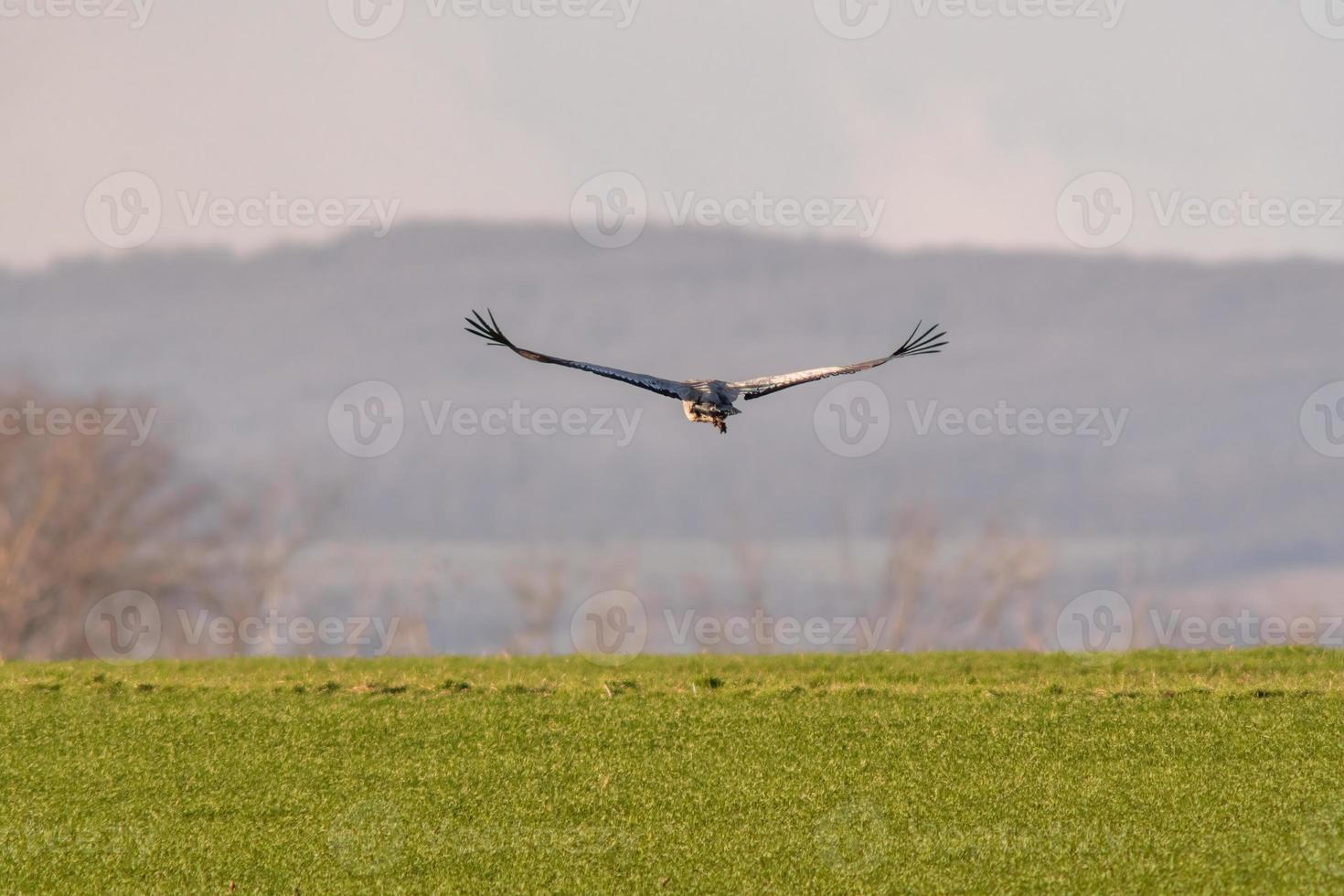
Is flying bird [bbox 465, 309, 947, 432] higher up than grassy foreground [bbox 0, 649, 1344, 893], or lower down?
higher up

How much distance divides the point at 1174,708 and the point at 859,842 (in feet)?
27.7

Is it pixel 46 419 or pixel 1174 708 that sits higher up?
pixel 46 419

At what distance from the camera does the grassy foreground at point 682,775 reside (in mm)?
19172

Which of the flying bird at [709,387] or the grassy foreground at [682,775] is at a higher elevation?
the flying bird at [709,387]

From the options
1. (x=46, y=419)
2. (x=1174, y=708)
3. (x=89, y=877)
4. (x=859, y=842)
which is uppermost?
(x=46, y=419)

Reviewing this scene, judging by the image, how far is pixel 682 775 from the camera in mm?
22891

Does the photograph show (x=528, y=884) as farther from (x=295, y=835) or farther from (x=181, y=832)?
(x=181, y=832)

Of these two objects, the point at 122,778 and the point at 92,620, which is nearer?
the point at 122,778

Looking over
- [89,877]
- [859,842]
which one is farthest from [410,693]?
[859,842]

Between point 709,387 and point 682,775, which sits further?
point 682,775

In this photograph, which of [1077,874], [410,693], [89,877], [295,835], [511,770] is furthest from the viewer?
[410,693]

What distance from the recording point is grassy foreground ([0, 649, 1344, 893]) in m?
19.2

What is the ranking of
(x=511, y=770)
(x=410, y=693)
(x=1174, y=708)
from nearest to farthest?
1. (x=511, y=770)
2. (x=1174, y=708)
3. (x=410, y=693)

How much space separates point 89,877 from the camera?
1953 centimetres
